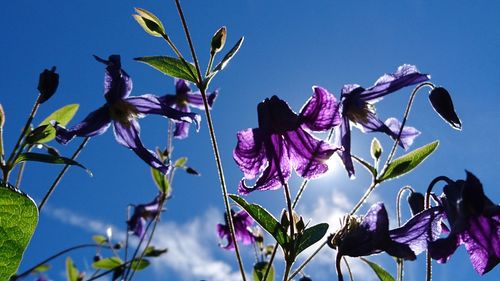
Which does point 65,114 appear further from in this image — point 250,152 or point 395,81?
point 395,81

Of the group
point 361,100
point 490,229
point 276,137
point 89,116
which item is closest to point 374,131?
point 361,100

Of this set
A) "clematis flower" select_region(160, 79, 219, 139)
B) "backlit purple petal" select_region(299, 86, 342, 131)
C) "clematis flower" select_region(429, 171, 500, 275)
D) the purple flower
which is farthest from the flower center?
the purple flower

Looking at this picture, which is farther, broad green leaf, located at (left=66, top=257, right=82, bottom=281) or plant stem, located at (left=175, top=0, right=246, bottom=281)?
broad green leaf, located at (left=66, top=257, right=82, bottom=281)

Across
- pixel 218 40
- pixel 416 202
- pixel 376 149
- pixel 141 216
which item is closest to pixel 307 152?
pixel 416 202

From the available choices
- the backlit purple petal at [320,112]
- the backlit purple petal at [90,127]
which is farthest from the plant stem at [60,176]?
the backlit purple petal at [320,112]

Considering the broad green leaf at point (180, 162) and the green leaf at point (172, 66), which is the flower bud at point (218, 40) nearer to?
the green leaf at point (172, 66)

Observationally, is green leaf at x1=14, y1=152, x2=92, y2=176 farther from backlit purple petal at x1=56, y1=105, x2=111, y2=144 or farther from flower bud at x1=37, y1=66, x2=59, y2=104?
Result: flower bud at x1=37, y1=66, x2=59, y2=104
